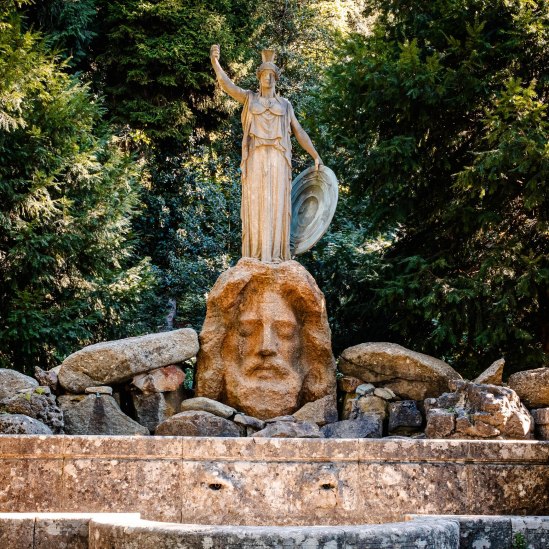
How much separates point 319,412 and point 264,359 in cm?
84

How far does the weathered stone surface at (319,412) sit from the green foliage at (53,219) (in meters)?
5.42

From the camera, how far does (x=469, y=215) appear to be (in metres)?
13.1

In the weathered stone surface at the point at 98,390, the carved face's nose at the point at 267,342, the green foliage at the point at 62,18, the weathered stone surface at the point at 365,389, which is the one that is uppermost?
the green foliage at the point at 62,18

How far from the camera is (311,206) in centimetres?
1157

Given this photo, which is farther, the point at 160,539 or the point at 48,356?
the point at 48,356

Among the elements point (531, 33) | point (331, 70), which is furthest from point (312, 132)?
point (531, 33)

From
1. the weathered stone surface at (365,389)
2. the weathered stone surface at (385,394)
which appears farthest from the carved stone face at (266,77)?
the weathered stone surface at (385,394)

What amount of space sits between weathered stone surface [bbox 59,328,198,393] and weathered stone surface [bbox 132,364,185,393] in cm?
8

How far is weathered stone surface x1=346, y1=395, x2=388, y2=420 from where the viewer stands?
1013 cm

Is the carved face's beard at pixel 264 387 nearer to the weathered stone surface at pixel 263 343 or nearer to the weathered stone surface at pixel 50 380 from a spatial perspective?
the weathered stone surface at pixel 263 343

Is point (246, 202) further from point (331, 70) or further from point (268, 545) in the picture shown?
point (268, 545)

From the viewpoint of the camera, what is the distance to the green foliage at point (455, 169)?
1247cm

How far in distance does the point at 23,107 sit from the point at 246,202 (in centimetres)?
589

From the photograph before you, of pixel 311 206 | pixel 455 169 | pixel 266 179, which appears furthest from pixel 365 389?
pixel 455 169
